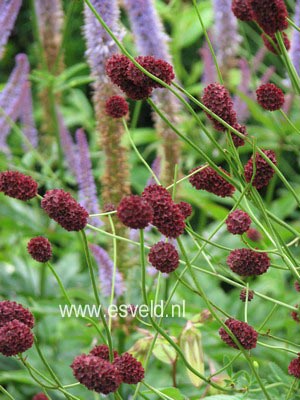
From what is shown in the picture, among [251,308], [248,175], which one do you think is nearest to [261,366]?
[251,308]

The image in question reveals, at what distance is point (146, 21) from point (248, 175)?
26.8 inches

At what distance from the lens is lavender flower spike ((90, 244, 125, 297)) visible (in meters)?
1.30

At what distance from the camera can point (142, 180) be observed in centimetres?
210

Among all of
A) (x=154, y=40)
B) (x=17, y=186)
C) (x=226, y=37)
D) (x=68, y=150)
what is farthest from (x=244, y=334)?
(x=226, y=37)

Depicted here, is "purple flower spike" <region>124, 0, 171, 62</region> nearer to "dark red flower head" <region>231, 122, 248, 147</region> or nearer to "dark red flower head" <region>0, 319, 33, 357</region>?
"dark red flower head" <region>231, 122, 248, 147</region>

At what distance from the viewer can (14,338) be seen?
78 cm

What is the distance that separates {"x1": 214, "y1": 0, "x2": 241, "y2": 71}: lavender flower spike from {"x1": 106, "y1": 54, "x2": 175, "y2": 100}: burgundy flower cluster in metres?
1.03

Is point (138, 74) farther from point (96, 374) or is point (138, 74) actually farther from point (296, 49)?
point (296, 49)

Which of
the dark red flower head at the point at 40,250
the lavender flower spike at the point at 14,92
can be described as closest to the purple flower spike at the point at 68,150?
the lavender flower spike at the point at 14,92

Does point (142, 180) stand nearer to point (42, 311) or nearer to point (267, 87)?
point (42, 311)

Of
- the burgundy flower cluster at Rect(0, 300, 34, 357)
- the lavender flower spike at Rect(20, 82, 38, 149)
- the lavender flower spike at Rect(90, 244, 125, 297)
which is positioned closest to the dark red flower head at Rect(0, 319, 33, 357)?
the burgundy flower cluster at Rect(0, 300, 34, 357)

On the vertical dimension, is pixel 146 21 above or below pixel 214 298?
above

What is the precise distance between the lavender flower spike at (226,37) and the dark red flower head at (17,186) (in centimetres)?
109

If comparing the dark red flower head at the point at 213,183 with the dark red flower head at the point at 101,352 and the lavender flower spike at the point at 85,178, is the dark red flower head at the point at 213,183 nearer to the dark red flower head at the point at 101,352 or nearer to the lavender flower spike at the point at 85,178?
the dark red flower head at the point at 101,352
